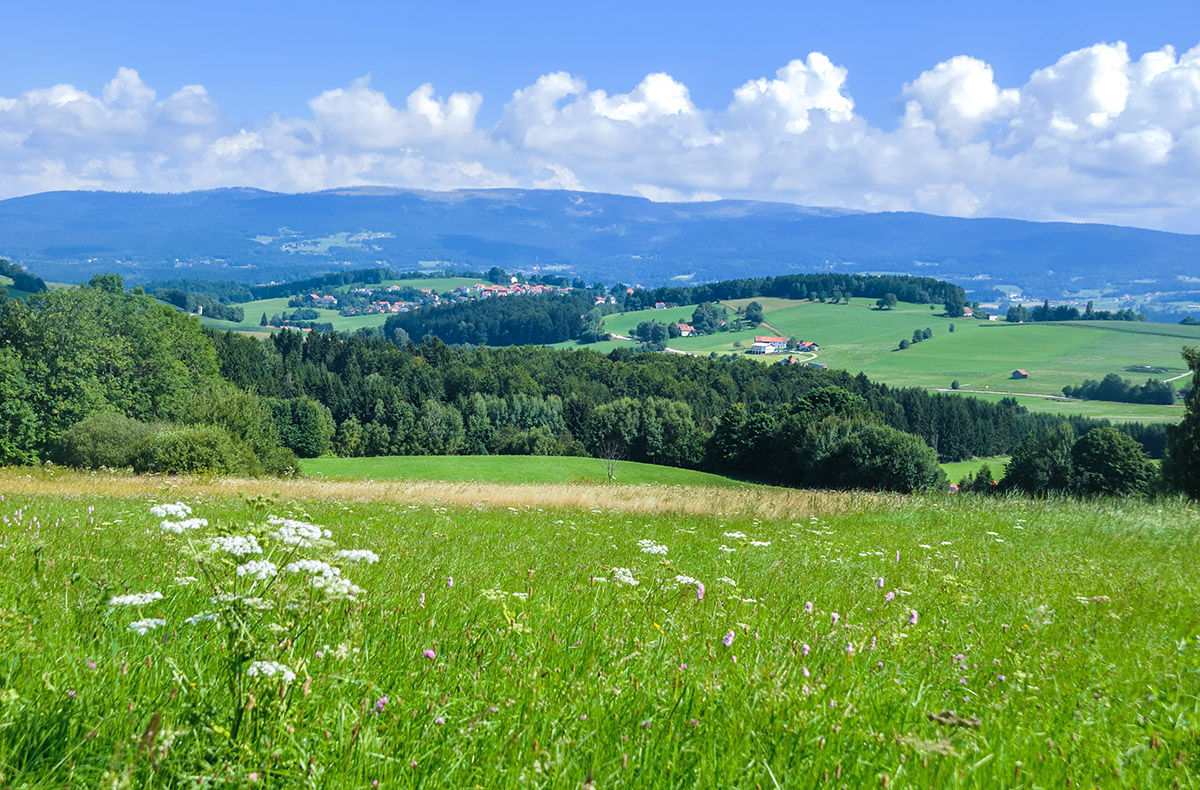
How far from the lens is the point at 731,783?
315cm

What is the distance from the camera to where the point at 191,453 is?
1508 inches

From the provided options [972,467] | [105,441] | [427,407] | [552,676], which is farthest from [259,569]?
[972,467]

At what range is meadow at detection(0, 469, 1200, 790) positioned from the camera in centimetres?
290

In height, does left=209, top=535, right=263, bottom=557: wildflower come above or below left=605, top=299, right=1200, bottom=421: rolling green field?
above

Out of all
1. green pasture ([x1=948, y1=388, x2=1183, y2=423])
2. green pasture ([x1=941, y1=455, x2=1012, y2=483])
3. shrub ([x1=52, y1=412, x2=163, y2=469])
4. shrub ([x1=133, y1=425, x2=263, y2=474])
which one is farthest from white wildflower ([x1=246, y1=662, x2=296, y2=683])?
green pasture ([x1=948, y1=388, x2=1183, y2=423])

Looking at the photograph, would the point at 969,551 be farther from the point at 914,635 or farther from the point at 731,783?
the point at 731,783

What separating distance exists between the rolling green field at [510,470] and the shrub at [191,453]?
79.7 ft

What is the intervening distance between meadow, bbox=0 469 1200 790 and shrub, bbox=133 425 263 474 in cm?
3319

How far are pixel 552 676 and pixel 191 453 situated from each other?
130 feet

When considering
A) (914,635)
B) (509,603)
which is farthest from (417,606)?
(914,635)

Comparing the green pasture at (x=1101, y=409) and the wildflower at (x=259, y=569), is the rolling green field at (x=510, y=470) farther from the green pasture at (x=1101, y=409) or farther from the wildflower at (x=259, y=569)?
the green pasture at (x=1101, y=409)

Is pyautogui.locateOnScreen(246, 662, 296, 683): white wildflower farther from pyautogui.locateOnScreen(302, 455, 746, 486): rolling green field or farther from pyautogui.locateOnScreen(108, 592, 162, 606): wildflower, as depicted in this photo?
pyautogui.locateOnScreen(302, 455, 746, 486): rolling green field

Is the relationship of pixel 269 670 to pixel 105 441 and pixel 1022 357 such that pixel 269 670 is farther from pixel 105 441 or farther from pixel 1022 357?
pixel 1022 357

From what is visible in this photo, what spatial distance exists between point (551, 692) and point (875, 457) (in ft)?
237
